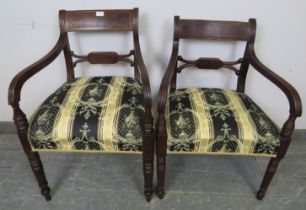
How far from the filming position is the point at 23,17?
4.36 feet

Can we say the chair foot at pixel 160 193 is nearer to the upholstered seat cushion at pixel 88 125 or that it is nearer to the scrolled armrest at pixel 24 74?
the upholstered seat cushion at pixel 88 125

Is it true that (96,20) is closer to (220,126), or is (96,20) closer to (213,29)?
(213,29)

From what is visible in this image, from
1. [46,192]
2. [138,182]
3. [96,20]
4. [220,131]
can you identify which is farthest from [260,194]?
[96,20]

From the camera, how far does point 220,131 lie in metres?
0.99

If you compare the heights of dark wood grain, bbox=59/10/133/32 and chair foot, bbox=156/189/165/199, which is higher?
dark wood grain, bbox=59/10/133/32

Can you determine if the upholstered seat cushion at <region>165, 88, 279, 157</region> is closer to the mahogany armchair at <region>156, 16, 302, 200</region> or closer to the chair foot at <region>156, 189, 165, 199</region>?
the mahogany armchair at <region>156, 16, 302, 200</region>

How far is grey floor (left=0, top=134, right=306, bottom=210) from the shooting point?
1223mm

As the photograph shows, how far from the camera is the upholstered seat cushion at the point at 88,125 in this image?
38.5 inches

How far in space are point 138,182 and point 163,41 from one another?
0.80 metres

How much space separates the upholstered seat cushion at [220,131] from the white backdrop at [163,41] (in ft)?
1.46

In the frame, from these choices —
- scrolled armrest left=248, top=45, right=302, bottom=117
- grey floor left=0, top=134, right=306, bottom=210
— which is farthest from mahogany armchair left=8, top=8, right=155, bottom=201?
scrolled armrest left=248, top=45, right=302, bottom=117

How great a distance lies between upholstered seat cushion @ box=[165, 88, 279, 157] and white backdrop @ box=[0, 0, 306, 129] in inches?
17.5

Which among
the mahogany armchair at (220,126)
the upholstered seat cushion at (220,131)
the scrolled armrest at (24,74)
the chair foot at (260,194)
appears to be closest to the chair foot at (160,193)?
the mahogany armchair at (220,126)

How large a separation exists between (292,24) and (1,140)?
1951 mm
